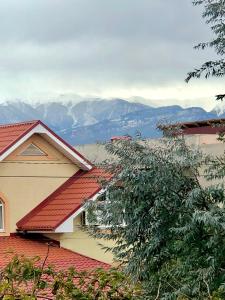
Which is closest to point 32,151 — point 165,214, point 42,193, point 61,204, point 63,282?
point 42,193

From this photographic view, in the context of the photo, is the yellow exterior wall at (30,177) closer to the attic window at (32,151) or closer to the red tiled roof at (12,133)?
the attic window at (32,151)

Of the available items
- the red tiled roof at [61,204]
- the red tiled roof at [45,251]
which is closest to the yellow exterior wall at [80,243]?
the red tiled roof at [45,251]

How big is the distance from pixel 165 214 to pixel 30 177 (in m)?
13.2

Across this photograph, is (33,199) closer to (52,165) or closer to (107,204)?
(52,165)

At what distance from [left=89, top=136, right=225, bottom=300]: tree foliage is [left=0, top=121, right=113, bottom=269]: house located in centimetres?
1054

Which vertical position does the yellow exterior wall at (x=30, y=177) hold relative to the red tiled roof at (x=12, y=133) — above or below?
below

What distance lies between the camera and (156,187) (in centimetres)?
1395

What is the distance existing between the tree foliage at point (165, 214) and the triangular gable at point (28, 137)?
1076cm

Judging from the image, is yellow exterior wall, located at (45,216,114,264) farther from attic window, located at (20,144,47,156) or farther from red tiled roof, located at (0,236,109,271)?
attic window, located at (20,144,47,156)

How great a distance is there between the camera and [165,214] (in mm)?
14125

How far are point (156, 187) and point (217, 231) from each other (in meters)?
1.50

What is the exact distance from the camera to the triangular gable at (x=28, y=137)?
84.9 feet

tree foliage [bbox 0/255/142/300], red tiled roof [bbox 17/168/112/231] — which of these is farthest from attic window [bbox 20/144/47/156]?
tree foliage [bbox 0/255/142/300]

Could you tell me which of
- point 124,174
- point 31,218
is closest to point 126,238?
point 124,174
